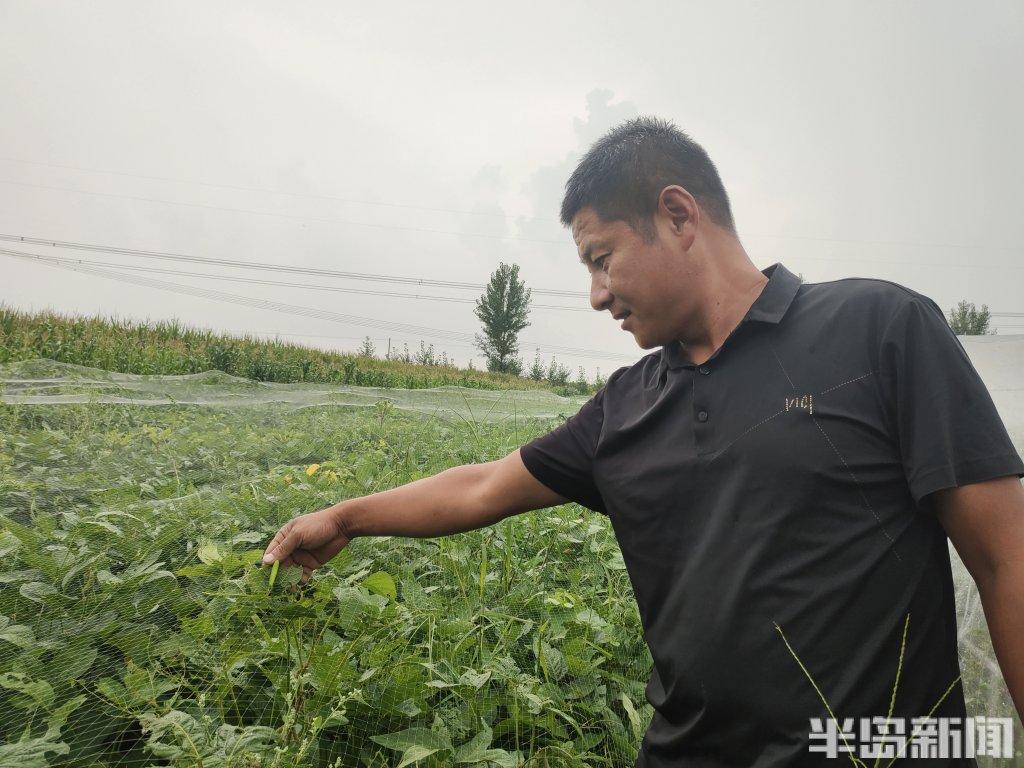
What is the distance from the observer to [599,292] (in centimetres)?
145

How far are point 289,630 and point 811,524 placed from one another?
3.58 feet

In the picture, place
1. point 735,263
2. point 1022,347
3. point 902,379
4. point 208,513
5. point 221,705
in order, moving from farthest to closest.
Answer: point 1022,347 < point 208,513 < point 735,263 < point 221,705 < point 902,379

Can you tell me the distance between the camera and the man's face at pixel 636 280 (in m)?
1.38

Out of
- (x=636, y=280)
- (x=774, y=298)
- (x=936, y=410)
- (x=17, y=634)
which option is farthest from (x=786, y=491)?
(x=17, y=634)

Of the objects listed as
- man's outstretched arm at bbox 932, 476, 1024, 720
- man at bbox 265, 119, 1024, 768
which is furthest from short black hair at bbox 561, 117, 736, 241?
man's outstretched arm at bbox 932, 476, 1024, 720

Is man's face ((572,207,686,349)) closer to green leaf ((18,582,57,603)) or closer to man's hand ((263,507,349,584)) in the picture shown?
man's hand ((263,507,349,584))

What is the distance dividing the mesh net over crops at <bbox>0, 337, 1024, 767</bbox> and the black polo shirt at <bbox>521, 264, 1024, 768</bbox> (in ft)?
1.37

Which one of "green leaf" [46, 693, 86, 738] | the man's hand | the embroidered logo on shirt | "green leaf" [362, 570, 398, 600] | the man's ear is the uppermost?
the man's ear

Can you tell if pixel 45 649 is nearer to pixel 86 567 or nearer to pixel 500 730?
pixel 86 567

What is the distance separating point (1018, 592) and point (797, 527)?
0.30 metres

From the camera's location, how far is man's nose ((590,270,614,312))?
1430 mm

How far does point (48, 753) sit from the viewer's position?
42.4 inches

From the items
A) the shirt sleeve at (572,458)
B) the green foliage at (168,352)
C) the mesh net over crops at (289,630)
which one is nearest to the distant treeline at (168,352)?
the green foliage at (168,352)

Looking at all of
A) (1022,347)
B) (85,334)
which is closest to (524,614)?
(1022,347)
